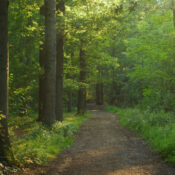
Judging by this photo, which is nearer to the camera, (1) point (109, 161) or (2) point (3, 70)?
(2) point (3, 70)

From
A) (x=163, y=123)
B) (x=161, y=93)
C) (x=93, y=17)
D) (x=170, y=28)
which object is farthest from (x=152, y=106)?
(x=93, y=17)

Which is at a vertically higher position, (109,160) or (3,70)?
(3,70)

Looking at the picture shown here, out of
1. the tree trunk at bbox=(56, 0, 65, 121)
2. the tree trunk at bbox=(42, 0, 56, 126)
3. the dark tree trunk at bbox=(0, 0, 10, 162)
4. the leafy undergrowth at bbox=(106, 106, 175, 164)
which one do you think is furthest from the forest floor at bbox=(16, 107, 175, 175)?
the tree trunk at bbox=(56, 0, 65, 121)

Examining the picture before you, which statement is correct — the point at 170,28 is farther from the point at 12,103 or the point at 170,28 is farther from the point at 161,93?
the point at 12,103

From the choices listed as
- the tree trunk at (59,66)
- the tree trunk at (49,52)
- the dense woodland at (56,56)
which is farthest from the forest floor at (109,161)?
the tree trunk at (59,66)

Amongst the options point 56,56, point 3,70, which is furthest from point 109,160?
point 56,56

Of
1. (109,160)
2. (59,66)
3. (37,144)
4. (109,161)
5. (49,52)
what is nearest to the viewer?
(109,161)

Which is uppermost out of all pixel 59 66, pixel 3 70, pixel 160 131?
pixel 59 66

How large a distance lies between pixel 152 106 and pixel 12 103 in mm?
10182

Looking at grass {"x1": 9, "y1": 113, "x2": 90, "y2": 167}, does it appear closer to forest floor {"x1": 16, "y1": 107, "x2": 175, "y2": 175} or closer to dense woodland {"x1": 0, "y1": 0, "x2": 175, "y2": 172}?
dense woodland {"x1": 0, "y1": 0, "x2": 175, "y2": 172}

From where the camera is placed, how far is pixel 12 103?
280 inches

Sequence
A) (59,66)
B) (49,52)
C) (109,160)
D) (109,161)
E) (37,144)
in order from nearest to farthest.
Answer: (109,161) → (109,160) → (37,144) → (49,52) → (59,66)

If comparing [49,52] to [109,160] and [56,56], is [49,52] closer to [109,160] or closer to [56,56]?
[56,56]

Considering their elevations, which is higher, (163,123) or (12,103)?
(12,103)
